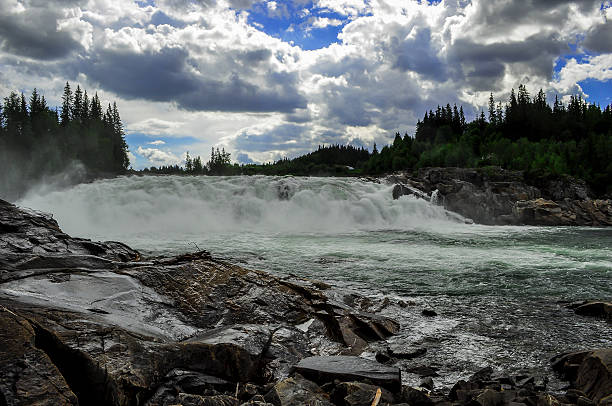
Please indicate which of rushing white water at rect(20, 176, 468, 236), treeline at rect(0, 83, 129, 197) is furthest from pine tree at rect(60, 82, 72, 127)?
rushing white water at rect(20, 176, 468, 236)

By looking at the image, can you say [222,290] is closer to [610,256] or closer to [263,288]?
[263,288]

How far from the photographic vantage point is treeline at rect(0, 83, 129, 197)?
210ft

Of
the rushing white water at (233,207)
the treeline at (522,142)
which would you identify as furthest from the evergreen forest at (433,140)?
the rushing white water at (233,207)

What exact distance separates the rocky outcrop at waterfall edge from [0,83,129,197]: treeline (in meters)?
53.3

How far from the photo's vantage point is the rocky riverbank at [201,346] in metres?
3.20

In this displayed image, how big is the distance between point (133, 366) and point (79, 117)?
99.0 meters

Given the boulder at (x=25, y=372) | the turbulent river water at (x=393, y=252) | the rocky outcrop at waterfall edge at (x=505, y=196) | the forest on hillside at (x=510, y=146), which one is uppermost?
the forest on hillside at (x=510, y=146)

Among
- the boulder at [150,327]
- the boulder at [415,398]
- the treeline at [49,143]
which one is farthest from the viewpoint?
the treeline at [49,143]

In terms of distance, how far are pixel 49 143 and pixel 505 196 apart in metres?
70.9

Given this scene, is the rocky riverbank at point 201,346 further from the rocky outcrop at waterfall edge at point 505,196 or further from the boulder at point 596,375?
the rocky outcrop at waterfall edge at point 505,196

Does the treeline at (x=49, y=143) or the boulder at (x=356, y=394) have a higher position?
the treeline at (x=49, y=143)

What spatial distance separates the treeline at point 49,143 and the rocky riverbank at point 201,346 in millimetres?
58645

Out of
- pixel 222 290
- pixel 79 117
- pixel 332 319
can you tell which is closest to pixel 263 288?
pixel 222 290

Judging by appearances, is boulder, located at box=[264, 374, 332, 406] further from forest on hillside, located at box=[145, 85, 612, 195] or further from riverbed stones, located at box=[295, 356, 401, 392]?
forest on hillside, located at box=[145, 85, 612, 195]
